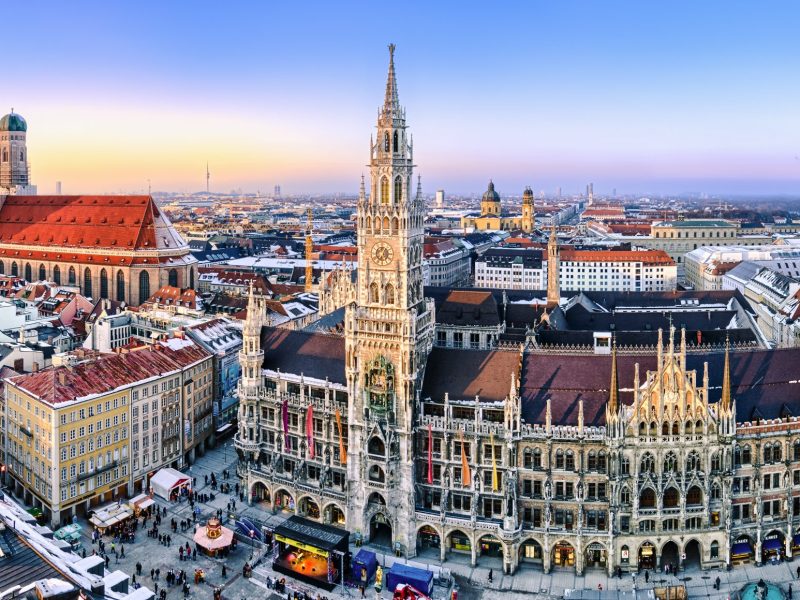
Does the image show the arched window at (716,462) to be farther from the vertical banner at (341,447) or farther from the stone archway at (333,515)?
the stone archway at (333,515)

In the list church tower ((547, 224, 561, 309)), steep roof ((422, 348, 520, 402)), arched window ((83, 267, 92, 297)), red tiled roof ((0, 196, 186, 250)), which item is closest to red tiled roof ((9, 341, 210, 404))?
steep roof ((422, 348, 520, 402))

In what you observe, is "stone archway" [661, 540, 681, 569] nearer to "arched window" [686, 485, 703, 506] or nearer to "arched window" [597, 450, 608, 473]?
"arched window" [686, 485, 703, 506]

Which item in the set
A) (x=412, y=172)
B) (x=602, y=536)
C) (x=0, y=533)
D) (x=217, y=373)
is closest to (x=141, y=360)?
(x=217, y=373)

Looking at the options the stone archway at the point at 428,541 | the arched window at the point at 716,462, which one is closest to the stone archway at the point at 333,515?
the stone archway at the point at 428,541

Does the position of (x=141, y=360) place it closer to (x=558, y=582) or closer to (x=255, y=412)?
(x=255, y=412)

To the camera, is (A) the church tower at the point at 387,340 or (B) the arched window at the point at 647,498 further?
(A) the church tower at the point at 387,340

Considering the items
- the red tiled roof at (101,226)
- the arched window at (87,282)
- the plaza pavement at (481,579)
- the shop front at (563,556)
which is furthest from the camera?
the arched window at (87,282)
